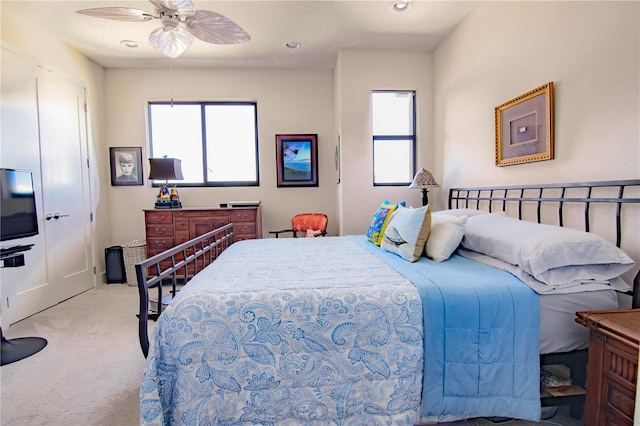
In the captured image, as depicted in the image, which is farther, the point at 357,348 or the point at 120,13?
the point at 120,13

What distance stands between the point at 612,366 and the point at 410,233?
1.04 meters

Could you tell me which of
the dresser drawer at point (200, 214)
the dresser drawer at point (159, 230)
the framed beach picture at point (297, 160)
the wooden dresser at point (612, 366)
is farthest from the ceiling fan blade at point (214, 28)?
the wooden dresser at point (612, 366)

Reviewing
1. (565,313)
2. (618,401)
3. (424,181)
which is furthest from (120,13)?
(618,401)

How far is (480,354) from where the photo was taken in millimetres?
1265

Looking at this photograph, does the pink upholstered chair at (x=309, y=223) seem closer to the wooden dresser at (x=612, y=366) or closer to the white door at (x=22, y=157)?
the white door at (x=22, y=157)

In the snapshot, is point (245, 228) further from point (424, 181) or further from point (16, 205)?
point (424, 181)

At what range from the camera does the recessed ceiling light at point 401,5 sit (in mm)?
2785

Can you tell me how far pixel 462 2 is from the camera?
282cm

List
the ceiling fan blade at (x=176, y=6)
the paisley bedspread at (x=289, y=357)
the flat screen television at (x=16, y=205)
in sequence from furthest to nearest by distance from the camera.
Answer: the flat screen television at (x=16, y=205) < the ceiling fan blade at (x=176, y=6) < the paisley bedspread at (x=289, y=357)

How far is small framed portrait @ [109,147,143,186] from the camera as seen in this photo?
13.9 ft

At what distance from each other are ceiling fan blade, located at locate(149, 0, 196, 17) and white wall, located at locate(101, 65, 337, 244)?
2.21 meters

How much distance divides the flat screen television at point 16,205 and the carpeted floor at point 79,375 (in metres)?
0.94

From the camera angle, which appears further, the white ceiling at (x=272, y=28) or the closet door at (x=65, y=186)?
the closet door at (x=65, y=186)

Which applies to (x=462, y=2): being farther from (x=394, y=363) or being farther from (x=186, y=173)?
(x=186, y=173)
